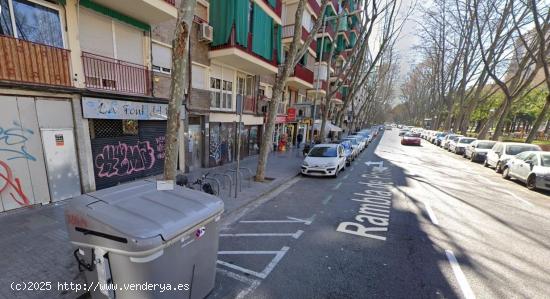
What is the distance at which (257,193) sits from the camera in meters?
7.57

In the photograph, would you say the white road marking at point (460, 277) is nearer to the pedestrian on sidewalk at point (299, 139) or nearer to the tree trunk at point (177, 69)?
the tree trunk at point (177, 69)

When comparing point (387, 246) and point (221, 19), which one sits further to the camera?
point (221, 19)

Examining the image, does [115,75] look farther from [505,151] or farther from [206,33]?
[505,151]

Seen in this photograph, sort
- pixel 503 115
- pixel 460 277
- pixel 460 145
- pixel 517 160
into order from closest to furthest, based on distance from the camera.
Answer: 1. pixel 460 277
2. pixel 517 160
3. pixel 503 115
4. pixel 460 145

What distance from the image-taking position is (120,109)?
23.4ft

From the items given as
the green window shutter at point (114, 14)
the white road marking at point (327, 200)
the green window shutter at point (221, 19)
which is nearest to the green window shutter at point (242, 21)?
the green window shutter at point (221, 19)

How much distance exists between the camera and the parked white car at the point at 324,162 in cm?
1008

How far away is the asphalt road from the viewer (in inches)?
133

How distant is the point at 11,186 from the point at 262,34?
37.2ft

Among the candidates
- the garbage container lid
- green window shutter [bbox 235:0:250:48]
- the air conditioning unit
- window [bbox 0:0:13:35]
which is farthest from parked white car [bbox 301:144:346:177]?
window [bbox 0:0:13:35]

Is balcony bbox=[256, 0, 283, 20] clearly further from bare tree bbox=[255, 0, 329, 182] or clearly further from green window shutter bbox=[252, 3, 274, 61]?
bare tree bbox=[255, 0, 329, 182]

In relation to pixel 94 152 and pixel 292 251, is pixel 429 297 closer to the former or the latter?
pixel 292 251

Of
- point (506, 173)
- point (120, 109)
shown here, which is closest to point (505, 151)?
point (506, 173)

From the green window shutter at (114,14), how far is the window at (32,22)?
883mm
